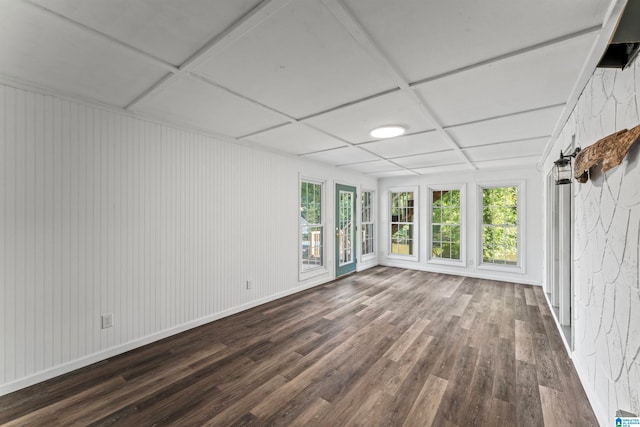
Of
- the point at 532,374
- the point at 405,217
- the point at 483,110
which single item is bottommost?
the point at 532,374

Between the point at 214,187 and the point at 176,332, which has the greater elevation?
the point at 214,187

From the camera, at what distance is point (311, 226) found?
5.12 metres

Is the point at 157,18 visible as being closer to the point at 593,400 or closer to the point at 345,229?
the point at 593,400

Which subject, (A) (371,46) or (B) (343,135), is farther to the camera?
(B) (343,135)

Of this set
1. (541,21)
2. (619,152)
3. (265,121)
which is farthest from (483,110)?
(265,121)

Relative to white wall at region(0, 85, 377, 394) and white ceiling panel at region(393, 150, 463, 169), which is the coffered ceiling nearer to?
white wall at region(0, 85, 377, 394)

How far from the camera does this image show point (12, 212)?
6.88ft

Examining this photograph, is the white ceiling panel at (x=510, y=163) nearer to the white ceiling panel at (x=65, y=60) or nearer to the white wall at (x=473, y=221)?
the white wall at (x=473, y=221)

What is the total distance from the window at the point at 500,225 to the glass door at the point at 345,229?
279 cm

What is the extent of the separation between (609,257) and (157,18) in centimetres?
280

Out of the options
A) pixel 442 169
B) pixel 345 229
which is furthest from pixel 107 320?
pixel 442 169

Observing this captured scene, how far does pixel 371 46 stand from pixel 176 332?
11.1 ft

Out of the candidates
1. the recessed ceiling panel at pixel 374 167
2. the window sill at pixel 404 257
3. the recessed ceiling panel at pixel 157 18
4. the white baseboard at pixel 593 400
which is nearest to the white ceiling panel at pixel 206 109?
the recessed ceiling panel at pixel 157 18

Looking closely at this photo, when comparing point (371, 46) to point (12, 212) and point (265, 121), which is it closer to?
point (265, 121)
